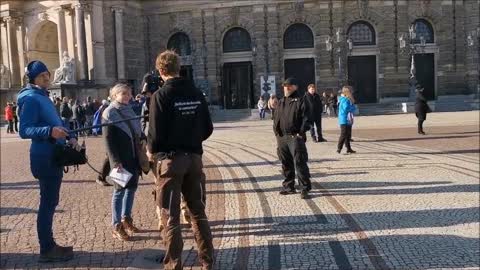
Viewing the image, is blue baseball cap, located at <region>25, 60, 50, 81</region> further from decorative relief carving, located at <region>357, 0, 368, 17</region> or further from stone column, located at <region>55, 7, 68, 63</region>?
decorative relief carving, located at <region>357, 0, 368, 17</region>

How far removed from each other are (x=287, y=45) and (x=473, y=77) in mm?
14423

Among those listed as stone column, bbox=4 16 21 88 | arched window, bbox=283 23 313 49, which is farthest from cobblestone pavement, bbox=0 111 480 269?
stone column, bbox=4 16 21 88

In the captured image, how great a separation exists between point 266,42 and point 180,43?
7567 millimetres

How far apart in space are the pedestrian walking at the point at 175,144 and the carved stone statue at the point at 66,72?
33.7m

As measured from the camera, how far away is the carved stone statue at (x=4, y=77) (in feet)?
140

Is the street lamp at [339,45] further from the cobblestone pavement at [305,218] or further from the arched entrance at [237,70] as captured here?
the cobblestone pavement at [305,218]

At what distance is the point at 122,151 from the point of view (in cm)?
623

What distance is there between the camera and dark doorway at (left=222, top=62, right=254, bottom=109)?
1658 inches

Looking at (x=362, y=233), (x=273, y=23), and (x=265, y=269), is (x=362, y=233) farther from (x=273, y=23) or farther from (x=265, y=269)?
(x=273, y=23)

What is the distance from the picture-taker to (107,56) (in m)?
39.8

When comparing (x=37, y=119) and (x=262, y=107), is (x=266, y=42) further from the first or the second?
(x=37, y=119)

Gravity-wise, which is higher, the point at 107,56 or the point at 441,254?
the point at 107,56

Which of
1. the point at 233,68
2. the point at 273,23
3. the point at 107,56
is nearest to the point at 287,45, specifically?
the point at 273,23

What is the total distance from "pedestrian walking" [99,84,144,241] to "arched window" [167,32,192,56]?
37.7 meters
